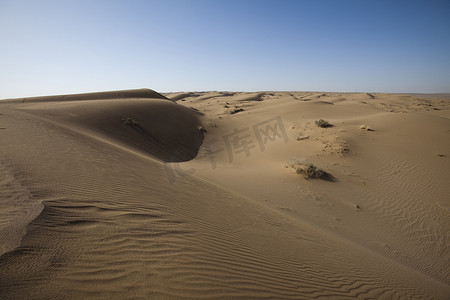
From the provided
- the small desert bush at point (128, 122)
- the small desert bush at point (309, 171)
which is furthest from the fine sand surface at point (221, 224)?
the small desert bush at point (128, 122)

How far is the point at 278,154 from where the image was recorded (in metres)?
11.1

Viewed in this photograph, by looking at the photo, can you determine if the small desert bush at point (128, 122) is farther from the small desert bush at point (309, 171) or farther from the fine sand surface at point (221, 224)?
the small desert bush at point (309, 171)

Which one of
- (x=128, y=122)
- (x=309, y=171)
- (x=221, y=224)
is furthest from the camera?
(x=128, y=122)

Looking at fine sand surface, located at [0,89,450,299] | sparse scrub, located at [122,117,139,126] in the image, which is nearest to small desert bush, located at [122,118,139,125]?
sparse scrub, located at [122,117,139,126]

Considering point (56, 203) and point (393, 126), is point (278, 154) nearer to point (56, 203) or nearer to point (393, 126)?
point (393, 126)

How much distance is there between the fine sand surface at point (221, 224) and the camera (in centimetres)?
199

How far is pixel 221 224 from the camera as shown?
3.71 m

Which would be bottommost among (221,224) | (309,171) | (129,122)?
(309,171)

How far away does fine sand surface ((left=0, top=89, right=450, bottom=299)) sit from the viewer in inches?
78.2

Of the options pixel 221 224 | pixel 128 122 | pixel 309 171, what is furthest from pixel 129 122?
pixel 221 224

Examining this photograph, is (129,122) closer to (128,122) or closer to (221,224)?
(128,122)

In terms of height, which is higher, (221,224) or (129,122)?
(129,122)

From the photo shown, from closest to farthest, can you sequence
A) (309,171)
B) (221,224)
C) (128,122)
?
(221,224) → (309,171) → (128,122)

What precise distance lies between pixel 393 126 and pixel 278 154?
801 centimetres
